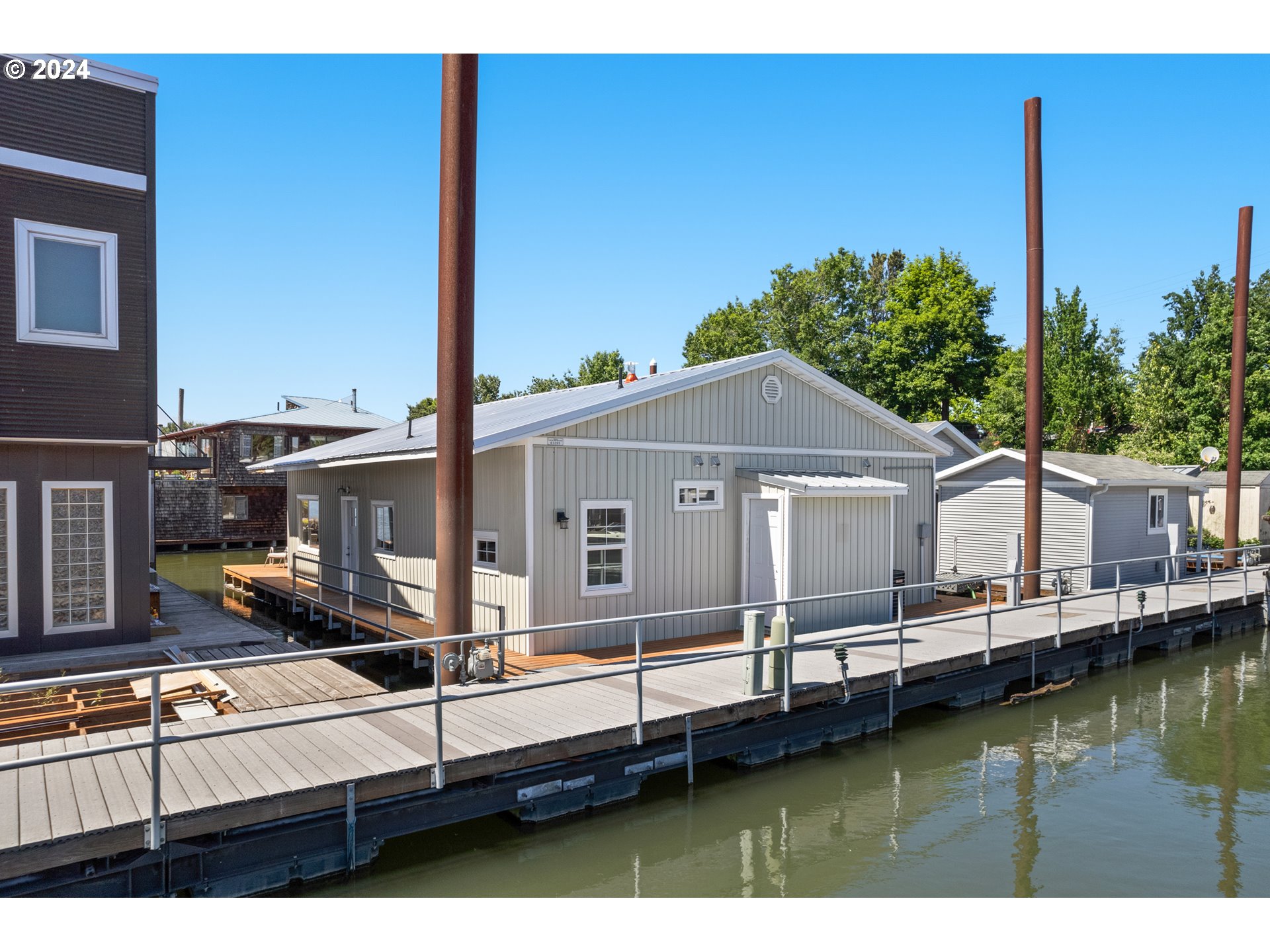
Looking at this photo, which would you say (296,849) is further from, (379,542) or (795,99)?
(795,99)

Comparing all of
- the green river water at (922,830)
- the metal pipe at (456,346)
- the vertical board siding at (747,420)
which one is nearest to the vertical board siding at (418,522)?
the vertical board siding at (747,420)

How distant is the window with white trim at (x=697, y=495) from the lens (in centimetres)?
1291

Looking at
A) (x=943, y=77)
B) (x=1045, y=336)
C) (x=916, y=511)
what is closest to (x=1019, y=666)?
(x=916, y=511)

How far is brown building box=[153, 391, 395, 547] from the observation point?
36.3 meters

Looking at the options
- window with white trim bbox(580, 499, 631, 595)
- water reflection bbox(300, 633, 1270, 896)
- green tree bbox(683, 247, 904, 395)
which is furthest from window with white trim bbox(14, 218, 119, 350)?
green tree bbox(683, 247, 904, 395)

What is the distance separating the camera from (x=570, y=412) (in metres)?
11.7

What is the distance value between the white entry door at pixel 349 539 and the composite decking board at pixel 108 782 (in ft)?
35.5

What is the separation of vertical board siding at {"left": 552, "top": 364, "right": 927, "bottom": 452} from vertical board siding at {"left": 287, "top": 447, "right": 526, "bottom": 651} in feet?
4.27

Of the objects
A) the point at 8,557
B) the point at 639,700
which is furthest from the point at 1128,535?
the point at 8,557

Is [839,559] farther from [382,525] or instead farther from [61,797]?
[61,797]

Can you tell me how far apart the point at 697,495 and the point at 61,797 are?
893 centimetres

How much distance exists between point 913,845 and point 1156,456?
29823mm

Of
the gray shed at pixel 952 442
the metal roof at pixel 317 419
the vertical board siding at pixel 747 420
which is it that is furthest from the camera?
the metal roof at pixel 317 419

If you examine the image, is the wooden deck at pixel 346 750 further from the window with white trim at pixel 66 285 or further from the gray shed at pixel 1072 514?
the gray shed at pixel 1072 514
